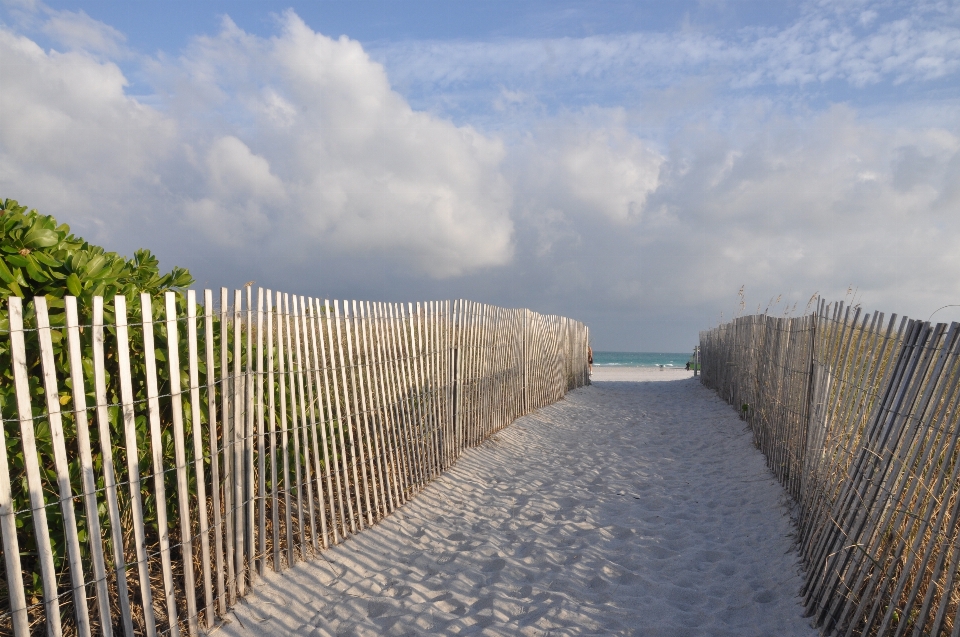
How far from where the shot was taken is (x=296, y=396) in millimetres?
4277

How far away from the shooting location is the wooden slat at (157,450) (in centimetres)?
289

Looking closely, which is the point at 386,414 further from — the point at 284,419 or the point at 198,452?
the point at 198,452

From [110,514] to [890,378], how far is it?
378 cm

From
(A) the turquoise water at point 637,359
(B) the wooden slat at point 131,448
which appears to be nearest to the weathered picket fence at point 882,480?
(B) the wooden slat at point 131,448

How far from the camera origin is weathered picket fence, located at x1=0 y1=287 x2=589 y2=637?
255 cm

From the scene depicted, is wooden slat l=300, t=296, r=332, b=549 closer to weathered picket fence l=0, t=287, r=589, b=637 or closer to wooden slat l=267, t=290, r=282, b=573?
weathered picket fence l=0, t=287, r=589, b=637

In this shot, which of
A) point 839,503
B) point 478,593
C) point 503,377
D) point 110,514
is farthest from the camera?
point 503,377

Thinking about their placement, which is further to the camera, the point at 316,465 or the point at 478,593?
the point at 316,465

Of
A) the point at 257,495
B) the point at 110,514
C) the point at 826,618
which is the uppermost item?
the point at 110,514

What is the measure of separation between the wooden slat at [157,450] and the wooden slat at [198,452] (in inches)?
6.8

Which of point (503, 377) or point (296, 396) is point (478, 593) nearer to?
point (296, 396)

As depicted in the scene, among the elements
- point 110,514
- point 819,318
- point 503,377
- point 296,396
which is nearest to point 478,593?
point 296,396

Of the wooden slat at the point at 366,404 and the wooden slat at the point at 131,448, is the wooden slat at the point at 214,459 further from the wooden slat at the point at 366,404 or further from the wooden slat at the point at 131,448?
the wooden slat at the point at 366,404

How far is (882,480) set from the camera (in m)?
3.16
